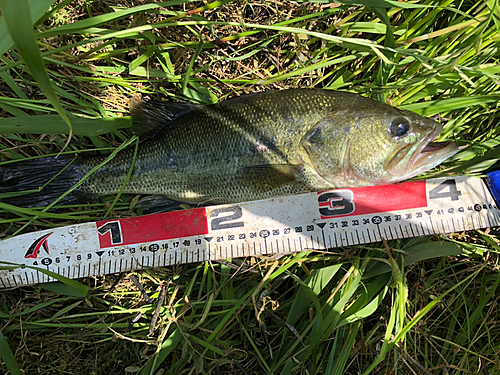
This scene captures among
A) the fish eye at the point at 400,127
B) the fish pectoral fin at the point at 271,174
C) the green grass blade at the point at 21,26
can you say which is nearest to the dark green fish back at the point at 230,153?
the fish pectoral fin at the point at 271,174

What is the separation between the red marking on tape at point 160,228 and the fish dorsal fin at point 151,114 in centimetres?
71

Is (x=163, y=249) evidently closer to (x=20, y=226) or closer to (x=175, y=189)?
(x=175, y=189)

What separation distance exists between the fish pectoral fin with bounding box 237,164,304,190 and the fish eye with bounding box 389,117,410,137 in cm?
69

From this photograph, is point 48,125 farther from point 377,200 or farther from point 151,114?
point 377,200

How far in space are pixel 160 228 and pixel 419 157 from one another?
2.00 meters

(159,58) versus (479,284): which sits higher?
(159,58)

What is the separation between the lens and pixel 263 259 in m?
2.52

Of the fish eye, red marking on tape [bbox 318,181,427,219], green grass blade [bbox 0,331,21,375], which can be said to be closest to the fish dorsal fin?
red marking on tape [bbox 318,181,427,219]

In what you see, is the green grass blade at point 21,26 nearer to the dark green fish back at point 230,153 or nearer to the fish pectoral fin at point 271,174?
the dark green fish back at point 230,153

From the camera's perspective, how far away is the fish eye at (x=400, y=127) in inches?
89.4

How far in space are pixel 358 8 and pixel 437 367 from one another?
2.90 m

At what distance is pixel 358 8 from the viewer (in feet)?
8.86

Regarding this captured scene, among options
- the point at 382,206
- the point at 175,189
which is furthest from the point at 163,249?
the point at 382,206

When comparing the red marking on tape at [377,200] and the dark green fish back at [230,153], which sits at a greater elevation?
the dark green fish back at [230,153]
